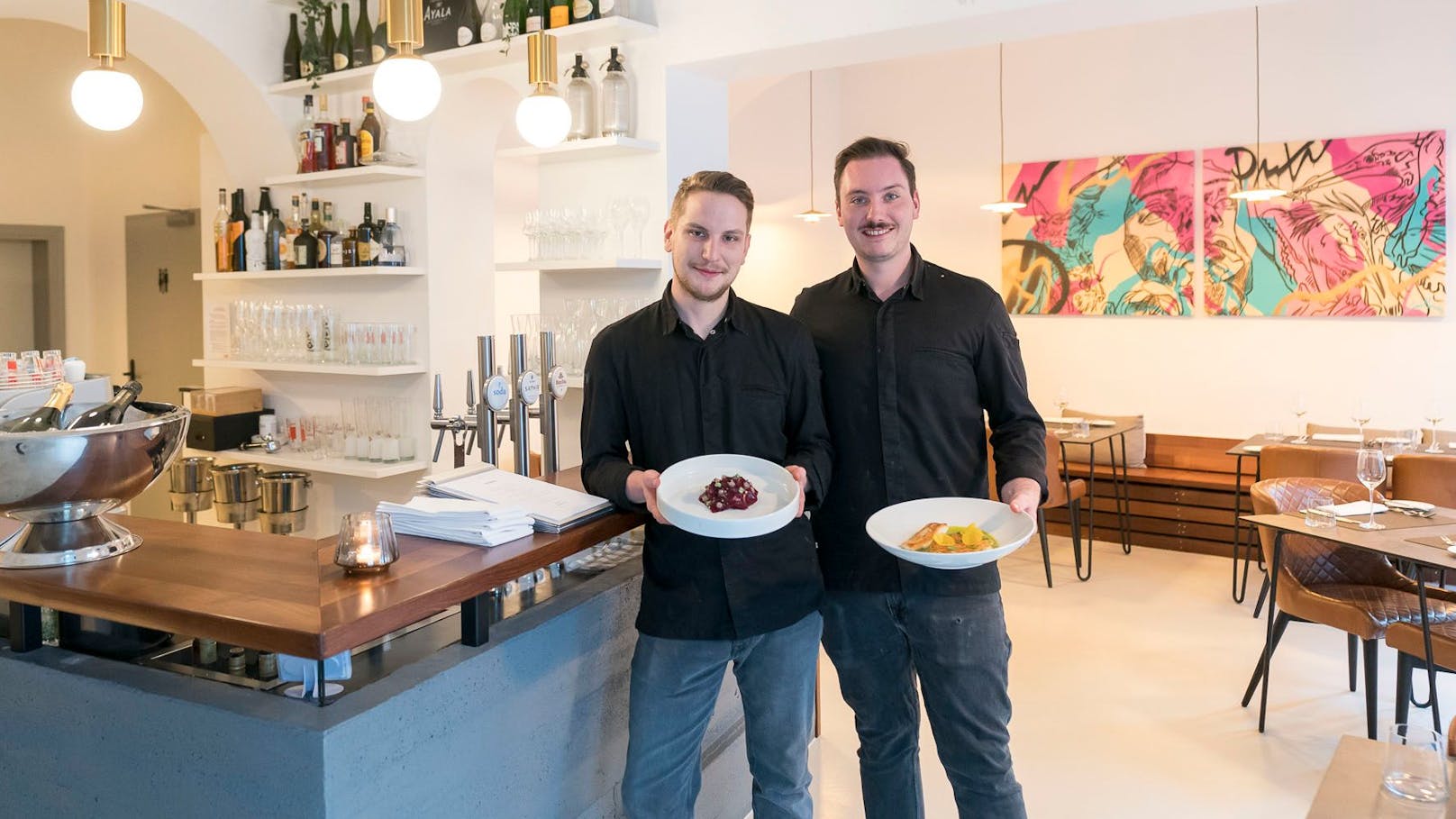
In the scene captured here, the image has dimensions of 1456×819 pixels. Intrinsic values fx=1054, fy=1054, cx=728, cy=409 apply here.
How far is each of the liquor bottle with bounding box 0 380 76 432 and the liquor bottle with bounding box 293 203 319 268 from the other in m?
2.88

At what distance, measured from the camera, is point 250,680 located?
1.78 meters

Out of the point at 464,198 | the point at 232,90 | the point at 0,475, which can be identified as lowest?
the point at 0,475

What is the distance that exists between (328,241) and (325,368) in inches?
23.0

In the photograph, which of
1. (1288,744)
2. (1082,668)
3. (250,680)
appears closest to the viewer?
(250,680)

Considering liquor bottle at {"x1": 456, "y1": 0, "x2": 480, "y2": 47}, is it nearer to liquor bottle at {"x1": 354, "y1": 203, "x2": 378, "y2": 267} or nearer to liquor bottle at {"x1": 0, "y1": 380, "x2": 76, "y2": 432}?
liquor bottle at {"x1": 354, "y1": 203, "x2": 378, "y2": 267}

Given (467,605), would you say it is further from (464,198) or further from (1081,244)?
(1081,244)

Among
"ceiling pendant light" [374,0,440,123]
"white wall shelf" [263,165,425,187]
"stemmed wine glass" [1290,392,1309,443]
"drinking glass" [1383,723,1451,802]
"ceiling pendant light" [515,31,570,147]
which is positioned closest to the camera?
"drinking glass" [1383,723,1451,802]

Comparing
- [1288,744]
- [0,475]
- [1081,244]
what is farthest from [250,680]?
[1081,244]

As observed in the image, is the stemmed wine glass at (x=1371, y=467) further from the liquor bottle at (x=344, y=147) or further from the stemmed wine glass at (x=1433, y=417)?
the liquor bottle at (x=344, y=147)

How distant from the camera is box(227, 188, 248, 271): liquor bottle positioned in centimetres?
491

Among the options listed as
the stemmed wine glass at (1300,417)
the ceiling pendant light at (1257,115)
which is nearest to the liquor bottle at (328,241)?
the stemmed wine glass at (1300,417)

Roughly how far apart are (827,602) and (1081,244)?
5.65m

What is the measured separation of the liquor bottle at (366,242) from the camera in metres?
4.53

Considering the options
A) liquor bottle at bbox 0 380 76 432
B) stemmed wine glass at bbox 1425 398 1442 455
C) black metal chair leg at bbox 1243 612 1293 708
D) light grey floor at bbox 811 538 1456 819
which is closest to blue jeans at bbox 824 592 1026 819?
light grey floor at bbox 811 538 1456 819
